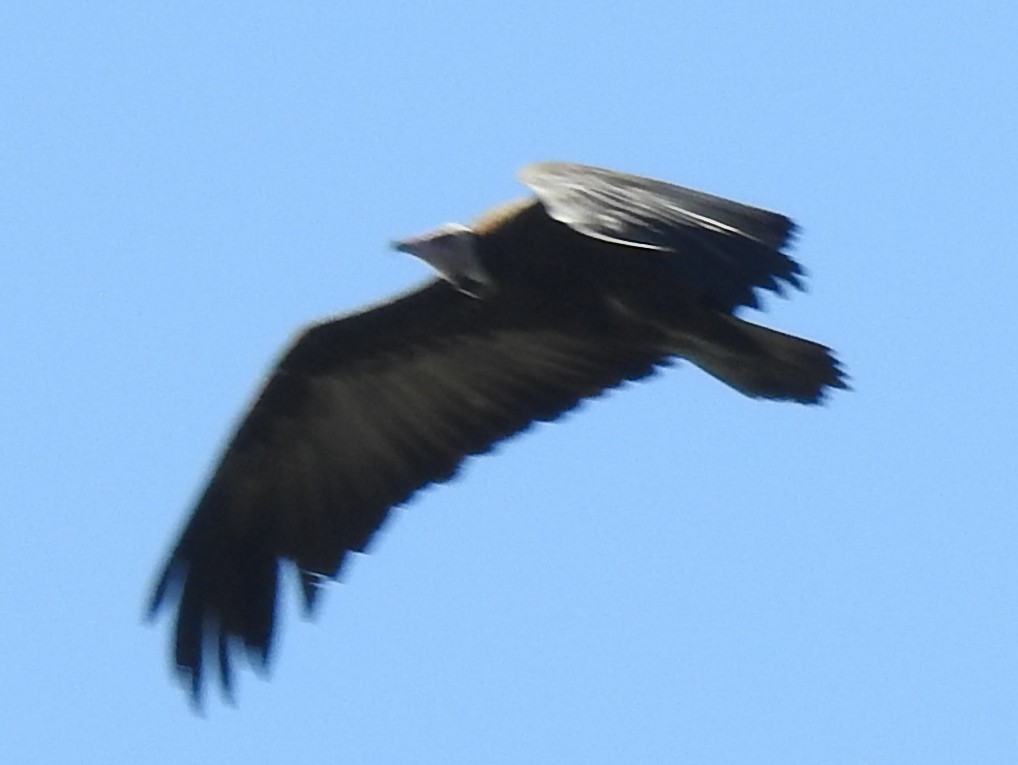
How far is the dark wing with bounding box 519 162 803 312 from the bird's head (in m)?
0.89

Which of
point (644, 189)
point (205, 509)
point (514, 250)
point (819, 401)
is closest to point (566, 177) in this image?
point (644, 189)

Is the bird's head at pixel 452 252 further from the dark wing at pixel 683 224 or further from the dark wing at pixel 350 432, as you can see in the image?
the dark wing at pixel 683 224

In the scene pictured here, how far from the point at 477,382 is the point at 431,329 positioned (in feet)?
1.06

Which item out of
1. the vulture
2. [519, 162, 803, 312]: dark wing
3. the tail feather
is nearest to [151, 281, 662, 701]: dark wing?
the vulture

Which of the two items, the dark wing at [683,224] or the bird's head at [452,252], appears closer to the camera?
the dark wing at [683,224]

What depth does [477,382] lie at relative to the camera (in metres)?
12.9

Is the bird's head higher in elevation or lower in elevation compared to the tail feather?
higher

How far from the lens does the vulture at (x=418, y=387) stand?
11.9m

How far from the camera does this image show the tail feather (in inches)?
471

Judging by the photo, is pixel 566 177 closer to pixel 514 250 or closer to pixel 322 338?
pixel 514 250

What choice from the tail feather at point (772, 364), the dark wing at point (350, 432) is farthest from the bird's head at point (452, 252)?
the tail feather at point (772, 364)

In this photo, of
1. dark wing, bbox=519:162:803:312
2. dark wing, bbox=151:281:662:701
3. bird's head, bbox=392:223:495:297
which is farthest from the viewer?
dark wing, bbox=151:281:662:701

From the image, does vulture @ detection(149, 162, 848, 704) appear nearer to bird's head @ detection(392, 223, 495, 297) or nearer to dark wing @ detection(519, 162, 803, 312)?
bird's head @ detection(392, 223, 495, 297)

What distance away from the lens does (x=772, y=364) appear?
12.0 meters
